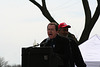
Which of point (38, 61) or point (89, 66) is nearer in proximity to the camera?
point (38, 61)

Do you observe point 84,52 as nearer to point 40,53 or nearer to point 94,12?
point 40,53

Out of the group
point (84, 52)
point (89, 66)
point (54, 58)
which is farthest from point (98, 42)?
point (54, 58)

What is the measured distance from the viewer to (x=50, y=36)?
372 cm

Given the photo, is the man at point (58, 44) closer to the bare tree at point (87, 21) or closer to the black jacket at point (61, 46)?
the black jacket at point (61, 46)

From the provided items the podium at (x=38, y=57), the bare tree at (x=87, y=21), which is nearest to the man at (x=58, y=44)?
the podium at (x=38, y=57)

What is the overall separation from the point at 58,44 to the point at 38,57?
0.51 m

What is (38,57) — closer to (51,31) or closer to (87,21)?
(51,31)

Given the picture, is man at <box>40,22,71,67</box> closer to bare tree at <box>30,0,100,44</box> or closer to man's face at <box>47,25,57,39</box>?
man's face at <box>47,25,57,39</box>

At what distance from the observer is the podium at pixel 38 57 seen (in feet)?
10.9

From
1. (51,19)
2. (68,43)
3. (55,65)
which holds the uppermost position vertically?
(51,19)

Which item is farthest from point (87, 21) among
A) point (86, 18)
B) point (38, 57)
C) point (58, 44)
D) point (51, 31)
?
point (38, 57)

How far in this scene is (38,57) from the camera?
3.37 m

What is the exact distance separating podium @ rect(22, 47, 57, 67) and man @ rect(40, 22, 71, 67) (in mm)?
370

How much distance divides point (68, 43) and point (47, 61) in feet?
1.93
